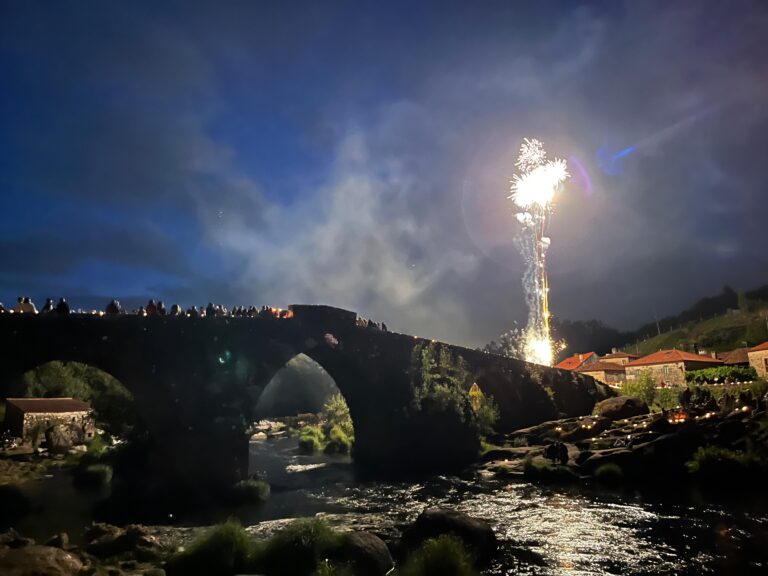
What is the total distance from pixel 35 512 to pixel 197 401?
8.55 meters

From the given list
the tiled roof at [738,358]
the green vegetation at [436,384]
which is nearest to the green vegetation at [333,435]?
the green vegetation at [436,384]

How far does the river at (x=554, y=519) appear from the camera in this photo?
15.3m

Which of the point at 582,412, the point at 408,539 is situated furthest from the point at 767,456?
the point at 582,412

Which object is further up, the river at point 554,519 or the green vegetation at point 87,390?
the green vegetation at point 87,390

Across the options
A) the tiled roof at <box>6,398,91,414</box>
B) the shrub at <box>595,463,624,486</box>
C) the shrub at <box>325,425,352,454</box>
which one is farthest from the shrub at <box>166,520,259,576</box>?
the tiled roof at <box>6,398,91,414</box>

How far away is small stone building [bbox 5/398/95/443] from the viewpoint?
4178cm

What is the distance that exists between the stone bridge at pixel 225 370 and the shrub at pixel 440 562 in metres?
17.9

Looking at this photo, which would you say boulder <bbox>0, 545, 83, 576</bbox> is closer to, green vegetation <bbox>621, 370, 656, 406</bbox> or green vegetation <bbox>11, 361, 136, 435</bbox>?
green vegetation <bbox>11, 361, 136, 435</bbox>

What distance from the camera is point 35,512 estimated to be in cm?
2283

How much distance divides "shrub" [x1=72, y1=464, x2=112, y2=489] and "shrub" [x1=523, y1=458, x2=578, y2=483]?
1027 inches

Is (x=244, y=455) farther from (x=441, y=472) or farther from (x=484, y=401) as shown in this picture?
(x=484, y=401)

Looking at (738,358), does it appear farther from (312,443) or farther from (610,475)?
(312,443)

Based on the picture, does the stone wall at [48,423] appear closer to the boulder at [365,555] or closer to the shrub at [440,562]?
the boulder at [365,555]

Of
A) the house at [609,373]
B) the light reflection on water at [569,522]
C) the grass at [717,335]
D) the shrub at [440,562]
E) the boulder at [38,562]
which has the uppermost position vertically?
the grass at [717,335]
